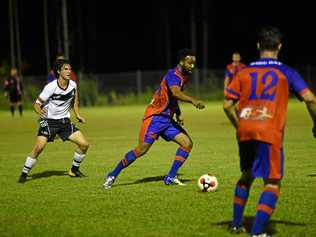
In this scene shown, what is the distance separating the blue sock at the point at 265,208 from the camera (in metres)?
7.04

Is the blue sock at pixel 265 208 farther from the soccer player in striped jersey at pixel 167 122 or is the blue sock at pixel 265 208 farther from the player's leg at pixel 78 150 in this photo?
the player's leg at pixel 78 150

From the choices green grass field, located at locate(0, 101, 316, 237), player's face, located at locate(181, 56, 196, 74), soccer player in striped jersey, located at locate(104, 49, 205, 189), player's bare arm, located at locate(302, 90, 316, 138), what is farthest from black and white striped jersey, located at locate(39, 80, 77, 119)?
player's bare arm, located at locate(302, 90, 316, 138)

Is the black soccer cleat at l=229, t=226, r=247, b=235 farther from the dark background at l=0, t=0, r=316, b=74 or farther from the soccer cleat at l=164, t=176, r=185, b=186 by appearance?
the dark background at l=0, t=0, r=316, b=74

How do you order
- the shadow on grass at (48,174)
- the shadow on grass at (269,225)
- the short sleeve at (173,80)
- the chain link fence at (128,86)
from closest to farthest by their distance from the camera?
the shadow on grass at (269,225)
the short sleeve at (173,80)
the shadow on grass at (48,174)
the chain link fence at (128,86)

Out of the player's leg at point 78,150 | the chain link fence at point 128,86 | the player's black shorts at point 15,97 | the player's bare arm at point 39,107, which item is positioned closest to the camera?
the player's bare arm at point 39,107

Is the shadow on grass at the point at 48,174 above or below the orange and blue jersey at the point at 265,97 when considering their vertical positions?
below

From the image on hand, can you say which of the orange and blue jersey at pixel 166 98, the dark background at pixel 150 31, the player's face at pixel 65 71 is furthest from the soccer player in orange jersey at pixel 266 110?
the dark background at pixel 150 31

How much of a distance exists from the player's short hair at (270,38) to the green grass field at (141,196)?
6.22ft

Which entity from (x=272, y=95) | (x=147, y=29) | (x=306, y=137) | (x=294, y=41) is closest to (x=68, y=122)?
(x=272, y=95)

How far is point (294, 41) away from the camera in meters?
57.9

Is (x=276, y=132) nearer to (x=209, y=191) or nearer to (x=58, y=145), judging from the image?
(x=209, y=191)

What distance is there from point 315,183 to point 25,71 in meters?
49.6

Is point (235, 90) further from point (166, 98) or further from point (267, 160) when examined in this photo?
point (166, 98)

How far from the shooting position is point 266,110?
277 inches
